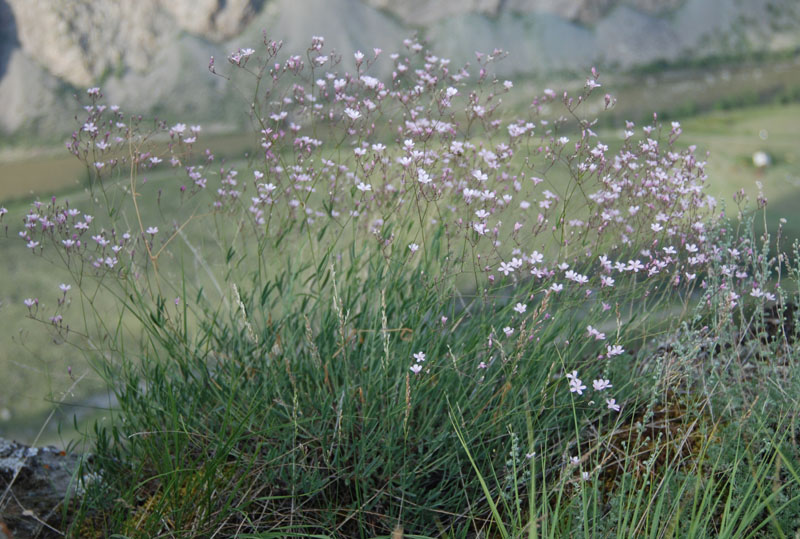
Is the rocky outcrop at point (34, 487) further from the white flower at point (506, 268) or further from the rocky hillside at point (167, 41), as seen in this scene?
the rocky hillside at point (167, 41)

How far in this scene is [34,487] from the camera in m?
2.28

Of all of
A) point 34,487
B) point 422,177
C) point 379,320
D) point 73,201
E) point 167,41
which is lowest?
point 34,487

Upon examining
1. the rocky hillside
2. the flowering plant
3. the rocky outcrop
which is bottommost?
the rocky outcrop

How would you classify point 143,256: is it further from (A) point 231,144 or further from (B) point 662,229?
(A) point 231,144

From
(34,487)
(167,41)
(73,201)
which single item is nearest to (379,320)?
(34,487)

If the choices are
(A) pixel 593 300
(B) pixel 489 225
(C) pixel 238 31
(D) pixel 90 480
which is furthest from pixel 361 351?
(C) pixel 238 31

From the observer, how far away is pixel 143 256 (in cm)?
214

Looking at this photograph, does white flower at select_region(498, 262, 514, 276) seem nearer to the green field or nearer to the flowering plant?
the flowering plant

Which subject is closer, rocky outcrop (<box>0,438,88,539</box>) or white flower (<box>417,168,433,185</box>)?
white flower (<box>417,168,433,185</box>)

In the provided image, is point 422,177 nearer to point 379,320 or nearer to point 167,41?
point 379,320

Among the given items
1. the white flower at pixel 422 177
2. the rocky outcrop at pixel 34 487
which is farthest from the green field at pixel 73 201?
the white flower at pixel 422 177

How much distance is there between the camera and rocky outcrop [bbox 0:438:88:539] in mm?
2053

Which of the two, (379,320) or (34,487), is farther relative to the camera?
(34,487)

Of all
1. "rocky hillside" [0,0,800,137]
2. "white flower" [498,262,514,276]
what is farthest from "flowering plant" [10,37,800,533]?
"rocky hillside" [0,0,800,137]
